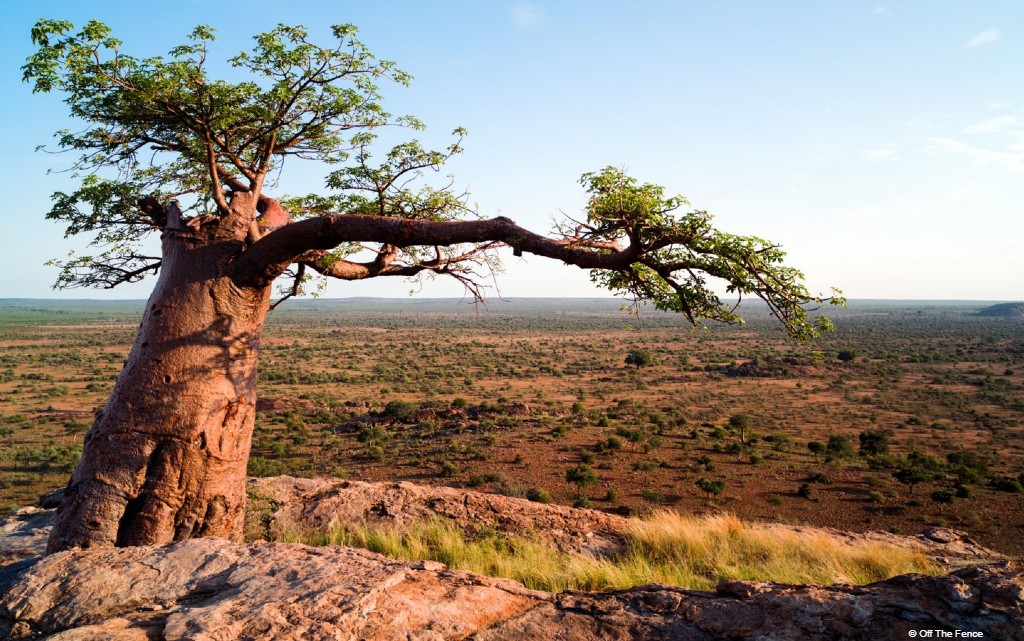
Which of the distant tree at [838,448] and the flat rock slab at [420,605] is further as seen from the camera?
the distant tree at [838,448]

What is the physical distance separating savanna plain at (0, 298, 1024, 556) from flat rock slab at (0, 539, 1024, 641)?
2248 mm

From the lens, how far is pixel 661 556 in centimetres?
609

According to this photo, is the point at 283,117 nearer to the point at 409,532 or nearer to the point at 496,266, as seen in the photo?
the point at 496,266

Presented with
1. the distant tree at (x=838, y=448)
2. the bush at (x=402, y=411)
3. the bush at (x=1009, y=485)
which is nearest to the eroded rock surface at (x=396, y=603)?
the bush at (x=1009, y=485)

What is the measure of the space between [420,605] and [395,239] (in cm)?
321

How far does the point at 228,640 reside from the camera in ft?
9.45

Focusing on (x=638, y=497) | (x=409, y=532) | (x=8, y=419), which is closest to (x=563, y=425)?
(x=638, y=497)

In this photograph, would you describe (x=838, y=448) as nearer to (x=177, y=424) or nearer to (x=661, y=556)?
(x=661, y=556)

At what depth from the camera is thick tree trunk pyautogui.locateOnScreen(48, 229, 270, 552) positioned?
16.1ft

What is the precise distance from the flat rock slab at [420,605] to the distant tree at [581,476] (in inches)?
409

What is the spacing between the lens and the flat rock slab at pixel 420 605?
292 cm

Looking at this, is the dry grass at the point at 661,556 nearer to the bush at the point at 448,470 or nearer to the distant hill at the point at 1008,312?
the bush at the point at 448,470

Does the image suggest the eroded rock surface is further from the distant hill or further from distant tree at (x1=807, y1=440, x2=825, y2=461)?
the distant hill

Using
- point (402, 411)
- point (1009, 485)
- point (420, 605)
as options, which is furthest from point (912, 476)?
point (402, 411)
